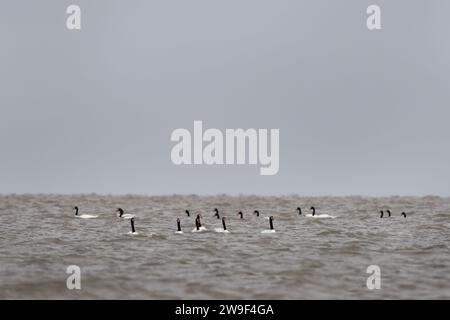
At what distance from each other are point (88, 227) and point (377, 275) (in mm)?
25841

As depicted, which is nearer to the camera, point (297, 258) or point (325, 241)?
point (297, 258)

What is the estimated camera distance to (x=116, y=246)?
3366 centimetres

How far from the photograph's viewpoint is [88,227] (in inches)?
1800

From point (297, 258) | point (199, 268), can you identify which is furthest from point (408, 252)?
point (199, 268)
